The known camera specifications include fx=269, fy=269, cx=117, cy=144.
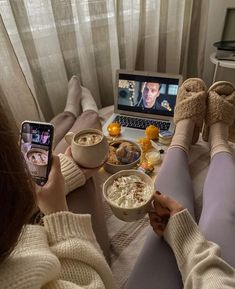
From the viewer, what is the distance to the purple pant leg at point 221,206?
2.01 feet

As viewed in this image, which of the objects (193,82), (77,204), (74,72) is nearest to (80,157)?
(77,204)

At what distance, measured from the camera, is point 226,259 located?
582 millimetres

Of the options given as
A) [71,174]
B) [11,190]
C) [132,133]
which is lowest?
[132,133]

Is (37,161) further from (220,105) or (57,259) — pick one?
(220,105)

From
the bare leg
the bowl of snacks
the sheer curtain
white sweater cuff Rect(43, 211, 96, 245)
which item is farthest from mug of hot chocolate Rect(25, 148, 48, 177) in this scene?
the sheer curtain

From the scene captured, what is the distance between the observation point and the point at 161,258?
62 cm

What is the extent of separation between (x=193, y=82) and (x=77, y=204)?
0.67 m

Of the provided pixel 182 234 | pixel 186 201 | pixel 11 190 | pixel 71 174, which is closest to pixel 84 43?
pixel 71 174

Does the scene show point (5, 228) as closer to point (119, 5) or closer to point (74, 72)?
point (74, 72)

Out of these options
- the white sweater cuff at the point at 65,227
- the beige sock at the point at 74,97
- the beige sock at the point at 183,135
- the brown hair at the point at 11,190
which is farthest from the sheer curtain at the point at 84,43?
the brown hair at the point at 11,190

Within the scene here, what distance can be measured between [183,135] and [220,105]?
19 cm

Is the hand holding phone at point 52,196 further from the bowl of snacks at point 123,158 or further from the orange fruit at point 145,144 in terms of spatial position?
the orange fruit at point 145,144

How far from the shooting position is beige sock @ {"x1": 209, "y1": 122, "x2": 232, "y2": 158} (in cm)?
90

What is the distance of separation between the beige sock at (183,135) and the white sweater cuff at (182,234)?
35cm
